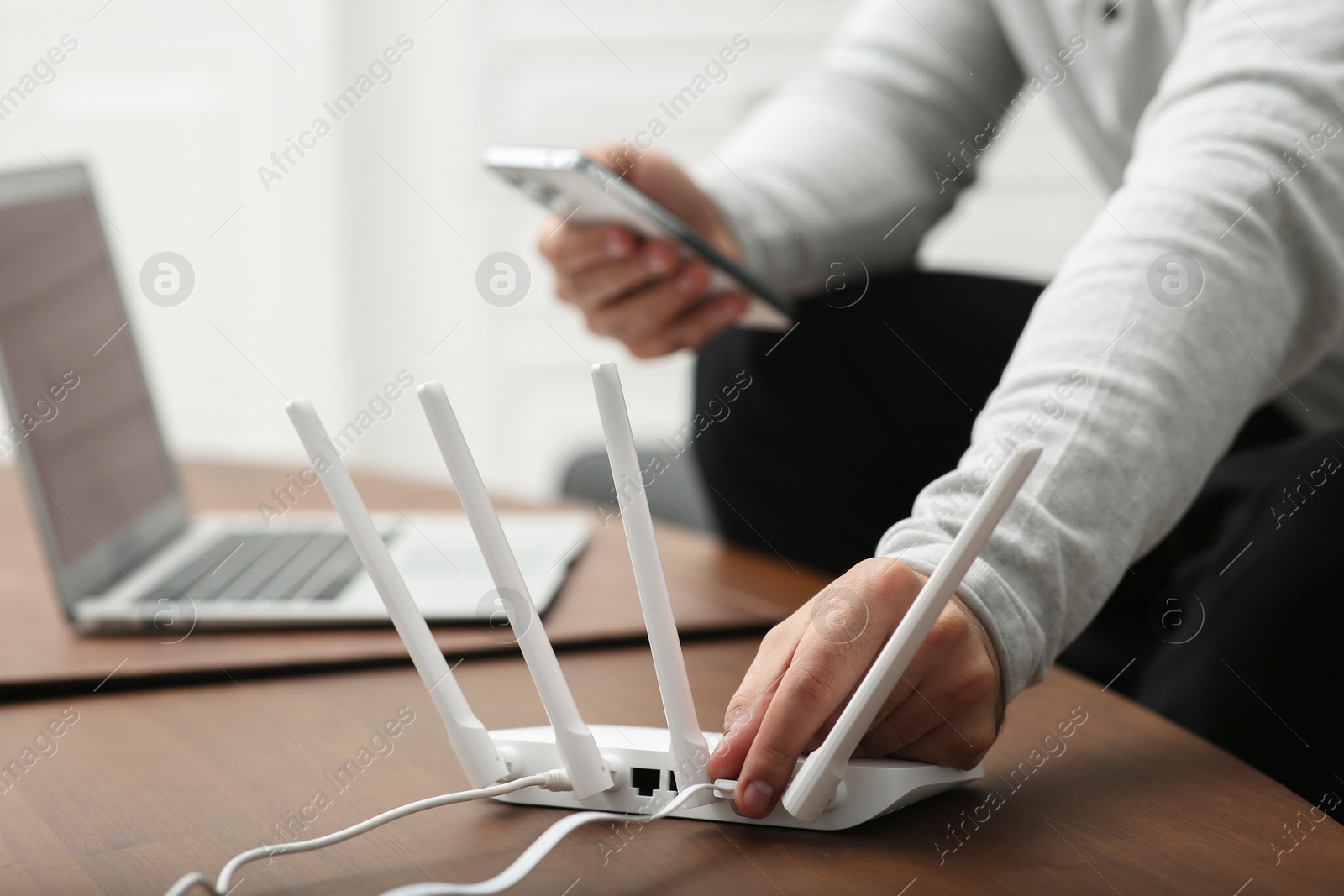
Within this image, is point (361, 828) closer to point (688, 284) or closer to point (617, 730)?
point (617, 730)

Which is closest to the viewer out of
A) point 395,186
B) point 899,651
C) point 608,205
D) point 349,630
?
point 899,651

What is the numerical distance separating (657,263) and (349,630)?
35 cm

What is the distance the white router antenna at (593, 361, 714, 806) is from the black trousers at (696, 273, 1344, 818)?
0.89 feet

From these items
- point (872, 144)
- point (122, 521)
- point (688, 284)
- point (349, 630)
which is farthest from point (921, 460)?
point (122, 521)

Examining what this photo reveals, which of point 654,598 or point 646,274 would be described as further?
point 646,274

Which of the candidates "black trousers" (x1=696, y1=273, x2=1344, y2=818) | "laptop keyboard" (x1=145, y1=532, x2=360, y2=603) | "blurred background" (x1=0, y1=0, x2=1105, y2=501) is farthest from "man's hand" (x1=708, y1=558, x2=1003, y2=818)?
"blurred background" (x1=0, y1=0, x2=1105, y2=501)

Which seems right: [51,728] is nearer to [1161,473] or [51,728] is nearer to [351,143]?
[1161,473]

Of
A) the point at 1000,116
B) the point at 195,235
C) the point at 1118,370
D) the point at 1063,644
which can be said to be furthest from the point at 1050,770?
the point at 195,235

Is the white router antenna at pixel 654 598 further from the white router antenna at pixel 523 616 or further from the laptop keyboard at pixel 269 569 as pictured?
the laptop keyboard at pixel 269 569

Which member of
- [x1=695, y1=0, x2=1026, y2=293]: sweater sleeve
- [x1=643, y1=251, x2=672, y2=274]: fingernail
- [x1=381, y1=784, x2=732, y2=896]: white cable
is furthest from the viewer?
[x1=695, y1=0, x2=1026, y2=293]: sweater sleeve

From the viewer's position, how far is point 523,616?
38 centimetres

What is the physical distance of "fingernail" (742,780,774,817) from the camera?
1.22ft

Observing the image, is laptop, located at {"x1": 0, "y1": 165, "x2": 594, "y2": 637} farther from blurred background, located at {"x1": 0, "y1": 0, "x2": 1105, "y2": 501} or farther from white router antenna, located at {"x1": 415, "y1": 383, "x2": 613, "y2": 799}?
blurred background, located at {"x1": 0, "y1": 0, "x2": 1105, "y2": 501}

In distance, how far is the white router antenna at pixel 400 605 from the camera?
14.1 inches
